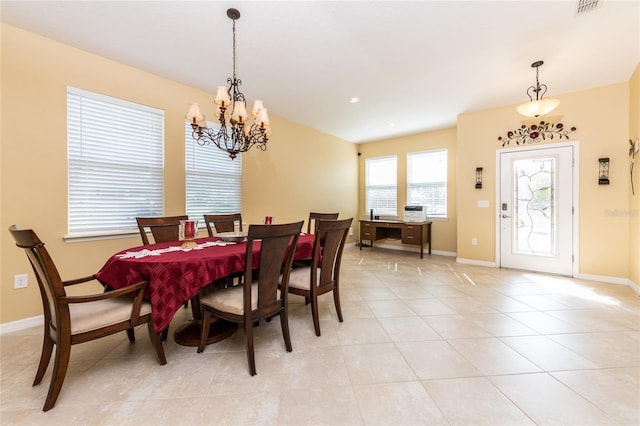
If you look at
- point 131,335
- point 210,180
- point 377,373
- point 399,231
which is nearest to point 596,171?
point 399,231

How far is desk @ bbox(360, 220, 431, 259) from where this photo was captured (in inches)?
197

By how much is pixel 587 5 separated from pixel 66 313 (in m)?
4.06

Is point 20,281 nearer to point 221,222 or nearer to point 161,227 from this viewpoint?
point 161,227

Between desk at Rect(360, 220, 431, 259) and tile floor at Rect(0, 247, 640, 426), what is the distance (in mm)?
2380

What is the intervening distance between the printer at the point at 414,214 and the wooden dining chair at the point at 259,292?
3.91 m

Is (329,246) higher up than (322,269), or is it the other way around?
(329,246)

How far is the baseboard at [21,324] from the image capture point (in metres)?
2.19

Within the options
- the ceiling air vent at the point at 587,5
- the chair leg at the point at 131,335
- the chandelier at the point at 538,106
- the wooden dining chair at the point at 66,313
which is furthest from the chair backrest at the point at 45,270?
the chandelier at the point at 538,106

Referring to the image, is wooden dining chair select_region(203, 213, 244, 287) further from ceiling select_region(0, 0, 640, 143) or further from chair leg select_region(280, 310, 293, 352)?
ceiling select_region(0, 0, 640, 143)

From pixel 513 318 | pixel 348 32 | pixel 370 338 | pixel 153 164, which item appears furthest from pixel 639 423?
pixel 153 164

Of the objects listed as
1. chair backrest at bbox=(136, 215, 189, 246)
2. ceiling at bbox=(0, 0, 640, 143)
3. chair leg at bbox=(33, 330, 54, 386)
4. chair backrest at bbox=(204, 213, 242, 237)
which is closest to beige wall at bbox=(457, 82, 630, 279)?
ceiling at bbox=(0, 0, 640, 143)

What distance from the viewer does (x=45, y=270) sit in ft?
A: 4.31

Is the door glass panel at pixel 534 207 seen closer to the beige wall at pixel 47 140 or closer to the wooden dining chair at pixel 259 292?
the wooden dining chair at pixel 259 292

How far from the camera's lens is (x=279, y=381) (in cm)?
157
